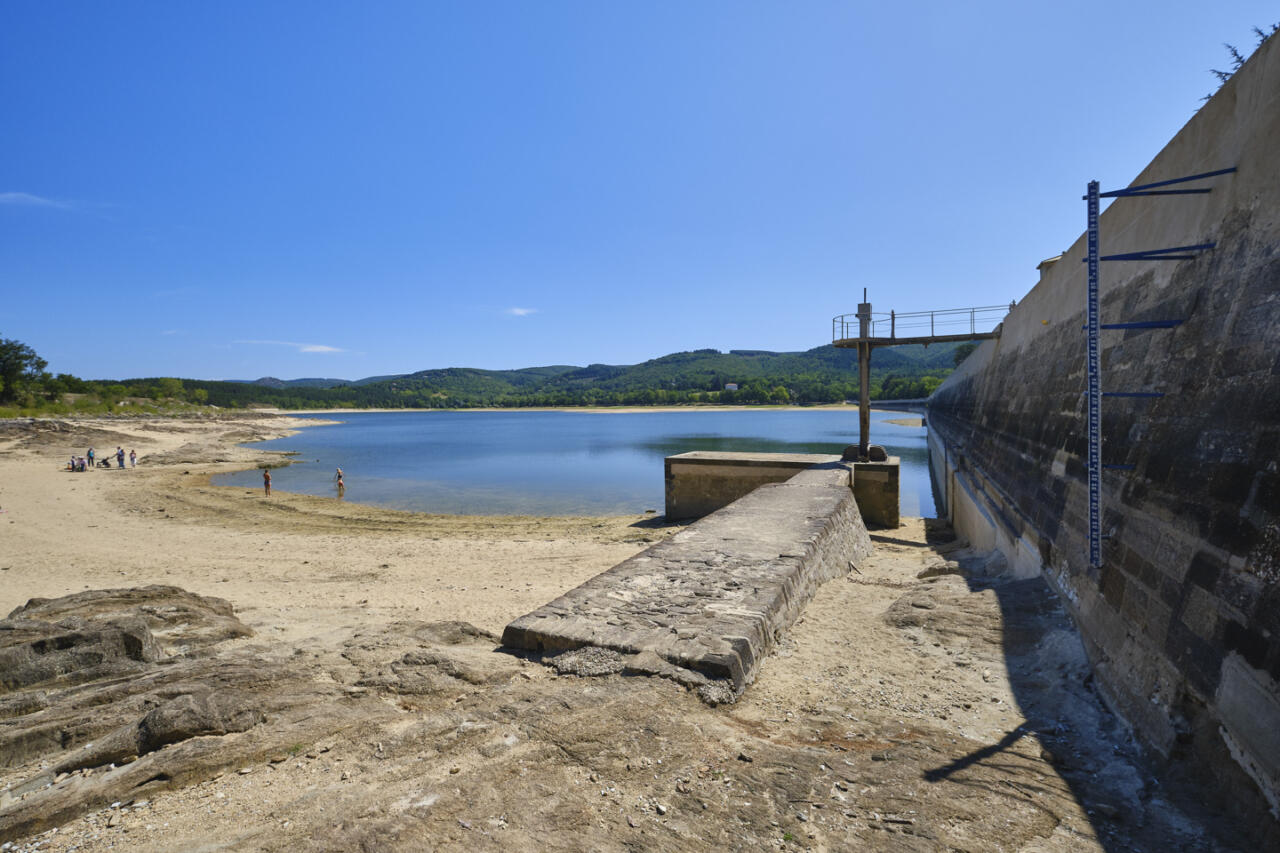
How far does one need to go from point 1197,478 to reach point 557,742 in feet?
13.4

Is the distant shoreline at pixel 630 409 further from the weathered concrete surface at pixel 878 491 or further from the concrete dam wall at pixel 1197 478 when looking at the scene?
the concrete dam wall at pixel 1197 478

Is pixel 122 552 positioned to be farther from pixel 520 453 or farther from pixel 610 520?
pixel 520 453

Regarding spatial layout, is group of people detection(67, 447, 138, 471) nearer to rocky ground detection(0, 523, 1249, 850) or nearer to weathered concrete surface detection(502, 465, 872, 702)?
rocky ground detection(0, 523, 1249, 850)

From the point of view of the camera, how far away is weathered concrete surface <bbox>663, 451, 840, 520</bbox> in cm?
1512

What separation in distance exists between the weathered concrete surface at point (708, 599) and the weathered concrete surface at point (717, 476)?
609cm

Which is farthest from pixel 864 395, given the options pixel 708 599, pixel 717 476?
pixel 708 599

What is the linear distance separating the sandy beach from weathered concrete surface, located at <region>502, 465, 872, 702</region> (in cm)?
255

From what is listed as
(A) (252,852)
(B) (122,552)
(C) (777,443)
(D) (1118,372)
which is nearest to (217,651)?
(A) (252,852)

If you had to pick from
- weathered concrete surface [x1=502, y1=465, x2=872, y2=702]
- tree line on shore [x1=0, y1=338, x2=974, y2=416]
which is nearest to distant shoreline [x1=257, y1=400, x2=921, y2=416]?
tree line on shore [x1=0, y1=338, x2=974, y2=416]

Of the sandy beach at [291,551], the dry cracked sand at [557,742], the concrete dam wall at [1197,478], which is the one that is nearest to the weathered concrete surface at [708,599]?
the dry cracked sand at [557,742]

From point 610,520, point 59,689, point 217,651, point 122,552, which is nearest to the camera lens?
point 59,689

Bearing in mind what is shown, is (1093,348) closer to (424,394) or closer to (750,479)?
(750,479)

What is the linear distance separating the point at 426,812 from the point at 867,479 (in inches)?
530

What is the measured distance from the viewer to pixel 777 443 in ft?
166
